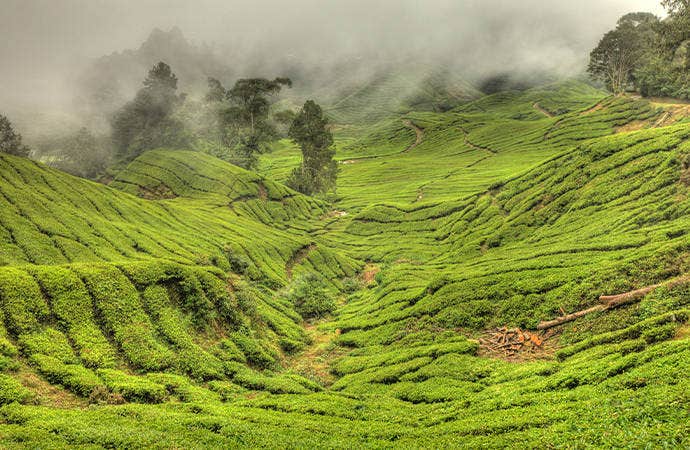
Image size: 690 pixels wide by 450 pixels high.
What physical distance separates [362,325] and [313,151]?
7634cm

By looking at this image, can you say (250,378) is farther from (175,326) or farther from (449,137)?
(449,137)

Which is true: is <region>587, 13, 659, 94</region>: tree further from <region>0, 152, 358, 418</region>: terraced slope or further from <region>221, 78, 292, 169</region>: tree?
<region>0, 152, 358, 418</region>: terraced slope

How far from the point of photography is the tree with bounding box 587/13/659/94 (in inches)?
4505

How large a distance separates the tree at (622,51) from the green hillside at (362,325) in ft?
285

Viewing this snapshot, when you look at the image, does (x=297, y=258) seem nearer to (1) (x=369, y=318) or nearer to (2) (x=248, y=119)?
(1) (x=369, y=318)

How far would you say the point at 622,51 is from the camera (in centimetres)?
11744

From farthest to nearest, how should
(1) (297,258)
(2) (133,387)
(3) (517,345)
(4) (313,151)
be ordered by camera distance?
1. (4) (313,151)
2. (1) (297,258)
3. (3) (517,345)
4. (2) (133,387)

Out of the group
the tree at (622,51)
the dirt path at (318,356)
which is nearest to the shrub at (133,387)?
the dirt path at (318,356)

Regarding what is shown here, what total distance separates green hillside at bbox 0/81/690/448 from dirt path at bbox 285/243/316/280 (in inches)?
Answer: 26.1

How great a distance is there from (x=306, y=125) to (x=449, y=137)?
9200cm

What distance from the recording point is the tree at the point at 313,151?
107 metres

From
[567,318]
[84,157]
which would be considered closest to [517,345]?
[567,318]

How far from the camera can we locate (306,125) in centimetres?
10700

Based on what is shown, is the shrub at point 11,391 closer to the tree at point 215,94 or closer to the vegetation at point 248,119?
the vegetation at point 248,119
